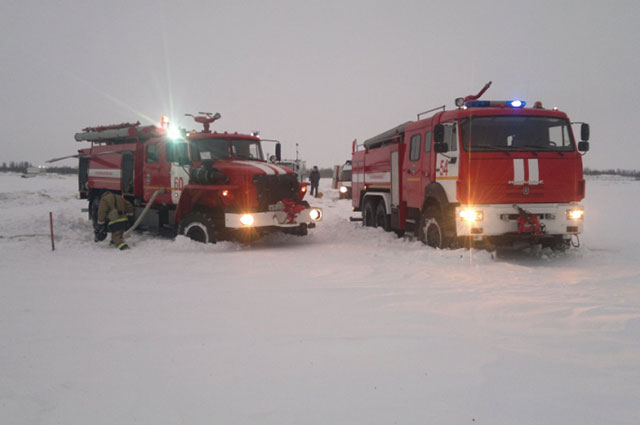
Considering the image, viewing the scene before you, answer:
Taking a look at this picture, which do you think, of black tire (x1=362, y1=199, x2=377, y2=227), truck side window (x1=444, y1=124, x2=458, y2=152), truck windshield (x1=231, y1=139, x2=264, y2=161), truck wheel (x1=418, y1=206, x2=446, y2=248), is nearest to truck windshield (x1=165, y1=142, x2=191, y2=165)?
truck windshield (x1=231, y1=139, x2=264, y2=161)

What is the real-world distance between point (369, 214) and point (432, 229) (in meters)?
4.14

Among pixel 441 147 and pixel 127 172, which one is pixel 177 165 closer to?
pixel 127 172

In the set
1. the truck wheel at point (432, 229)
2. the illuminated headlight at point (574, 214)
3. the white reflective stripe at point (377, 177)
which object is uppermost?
the white reflective stripe at point (377, 177)

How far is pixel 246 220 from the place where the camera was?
895 cm

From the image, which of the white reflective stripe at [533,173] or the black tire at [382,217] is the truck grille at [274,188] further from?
the white reflective stripe at [533,173]

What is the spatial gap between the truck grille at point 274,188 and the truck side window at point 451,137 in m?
3.24

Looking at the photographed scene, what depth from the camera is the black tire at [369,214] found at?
12906 mm

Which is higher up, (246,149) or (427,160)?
(246,149)

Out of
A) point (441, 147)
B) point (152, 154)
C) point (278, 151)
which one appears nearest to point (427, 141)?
point (441, 147)

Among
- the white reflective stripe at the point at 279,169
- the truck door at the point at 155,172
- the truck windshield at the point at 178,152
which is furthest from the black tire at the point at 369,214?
the truck door at the point at 155,172

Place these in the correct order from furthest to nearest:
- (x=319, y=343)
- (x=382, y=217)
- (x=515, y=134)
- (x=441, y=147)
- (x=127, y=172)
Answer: (x=382, y=217) → (x=127, y=172) → (x=441, y=147) → (x=515, y=134) → (x=319, y=343)

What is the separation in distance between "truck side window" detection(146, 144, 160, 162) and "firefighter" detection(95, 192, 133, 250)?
159 centimetres

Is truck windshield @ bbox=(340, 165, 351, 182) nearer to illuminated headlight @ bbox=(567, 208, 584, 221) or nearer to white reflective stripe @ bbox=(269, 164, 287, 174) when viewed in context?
white reflective stripe @ bbox=(269, 164, 287, 174)

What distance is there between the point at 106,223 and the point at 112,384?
26.2 ft
